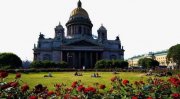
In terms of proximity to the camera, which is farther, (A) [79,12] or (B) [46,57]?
(A) [79,12]

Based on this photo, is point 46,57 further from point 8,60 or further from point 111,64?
point 8,60

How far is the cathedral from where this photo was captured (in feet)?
365

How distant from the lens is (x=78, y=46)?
111 metres

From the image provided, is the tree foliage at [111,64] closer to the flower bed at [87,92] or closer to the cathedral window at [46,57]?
the cathedral window at [46,57]

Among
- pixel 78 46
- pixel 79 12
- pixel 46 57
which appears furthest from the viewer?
pixel 79 12

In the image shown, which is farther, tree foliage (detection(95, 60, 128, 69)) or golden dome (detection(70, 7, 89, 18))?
golden dome (detection(70, 7, 89, 18))

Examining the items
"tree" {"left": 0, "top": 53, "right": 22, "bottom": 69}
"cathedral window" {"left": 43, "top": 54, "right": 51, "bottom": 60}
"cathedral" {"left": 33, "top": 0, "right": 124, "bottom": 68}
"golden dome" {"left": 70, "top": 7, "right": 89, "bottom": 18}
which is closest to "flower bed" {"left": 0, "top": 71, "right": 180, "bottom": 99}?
"tree" {"left": 0, "top": 53, "right": 22, "bottom": 69}

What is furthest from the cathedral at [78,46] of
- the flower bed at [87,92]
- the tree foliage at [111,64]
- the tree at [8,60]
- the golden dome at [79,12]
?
the flower bed at [87,92]

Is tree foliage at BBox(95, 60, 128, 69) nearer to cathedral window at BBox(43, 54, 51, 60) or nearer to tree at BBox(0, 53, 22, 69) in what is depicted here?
tree at BBox(0, 53, 22, 69)

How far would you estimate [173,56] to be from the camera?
102 metres

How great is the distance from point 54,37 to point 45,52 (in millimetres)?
6414

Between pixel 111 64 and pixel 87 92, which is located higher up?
pixel 111 64

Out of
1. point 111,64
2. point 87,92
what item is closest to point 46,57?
point 111,64

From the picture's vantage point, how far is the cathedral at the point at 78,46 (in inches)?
4375
